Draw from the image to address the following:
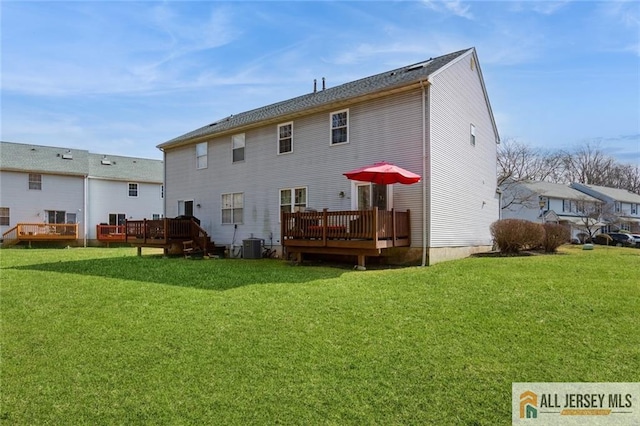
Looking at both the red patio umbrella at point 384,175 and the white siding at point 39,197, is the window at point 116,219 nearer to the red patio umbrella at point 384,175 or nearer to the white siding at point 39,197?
the white siding at point 39,197

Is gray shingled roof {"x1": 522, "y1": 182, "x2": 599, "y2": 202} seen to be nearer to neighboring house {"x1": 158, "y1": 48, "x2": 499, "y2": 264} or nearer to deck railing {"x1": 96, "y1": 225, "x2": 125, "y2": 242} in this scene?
neighboring house {"x1": 158, "y1": 48, "x2": 499, "y2": 264}

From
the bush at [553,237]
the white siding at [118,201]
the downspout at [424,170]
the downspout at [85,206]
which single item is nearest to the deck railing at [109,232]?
the downspout at [85,206]

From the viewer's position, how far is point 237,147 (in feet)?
57.9

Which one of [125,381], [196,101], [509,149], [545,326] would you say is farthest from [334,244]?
[509,149]

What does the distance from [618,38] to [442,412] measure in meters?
10.3

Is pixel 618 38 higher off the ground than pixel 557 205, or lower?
higher

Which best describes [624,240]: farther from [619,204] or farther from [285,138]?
[285,138]

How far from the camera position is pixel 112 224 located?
3008 centimetres

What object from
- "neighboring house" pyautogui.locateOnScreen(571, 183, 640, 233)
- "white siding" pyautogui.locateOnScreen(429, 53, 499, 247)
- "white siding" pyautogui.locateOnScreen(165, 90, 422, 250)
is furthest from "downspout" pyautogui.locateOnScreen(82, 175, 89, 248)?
"neighboring house" pyautogui.locateOnScreen(571, 183, 640, 233)

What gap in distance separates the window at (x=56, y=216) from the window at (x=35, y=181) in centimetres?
182

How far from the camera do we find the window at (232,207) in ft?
56.7

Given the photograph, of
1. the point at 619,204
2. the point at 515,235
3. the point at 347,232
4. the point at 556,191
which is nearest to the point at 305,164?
the point at 347,232

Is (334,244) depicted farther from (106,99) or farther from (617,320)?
(106,99)

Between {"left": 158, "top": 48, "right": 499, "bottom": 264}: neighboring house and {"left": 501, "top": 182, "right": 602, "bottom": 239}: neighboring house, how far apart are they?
21529 mm
